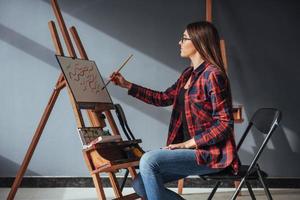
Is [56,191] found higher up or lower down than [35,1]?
lower down

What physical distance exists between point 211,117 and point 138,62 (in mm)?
2166

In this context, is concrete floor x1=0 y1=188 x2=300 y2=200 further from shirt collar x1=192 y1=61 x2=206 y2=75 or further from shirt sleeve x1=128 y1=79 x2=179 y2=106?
shirt collar x1=192 y1=61 x2=206 y2=75

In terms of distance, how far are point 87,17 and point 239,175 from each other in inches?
99.7

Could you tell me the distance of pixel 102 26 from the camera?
4.41m

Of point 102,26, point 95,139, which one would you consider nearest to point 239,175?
point 95,139

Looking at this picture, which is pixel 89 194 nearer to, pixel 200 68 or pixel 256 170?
pixel 256 170

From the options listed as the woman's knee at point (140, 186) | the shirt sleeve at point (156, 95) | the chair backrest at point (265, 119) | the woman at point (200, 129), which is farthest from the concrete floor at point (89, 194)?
the woman at point (200, 129)

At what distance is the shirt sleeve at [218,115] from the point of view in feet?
7.28

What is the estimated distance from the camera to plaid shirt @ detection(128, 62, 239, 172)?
2.23 metres

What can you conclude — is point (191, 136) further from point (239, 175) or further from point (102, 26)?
point (102, 26)

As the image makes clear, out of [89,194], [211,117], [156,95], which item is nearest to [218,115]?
[211,117]

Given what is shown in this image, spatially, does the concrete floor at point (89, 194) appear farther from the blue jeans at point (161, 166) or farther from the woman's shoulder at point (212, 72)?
the woman's shoulder at point (212, 72)

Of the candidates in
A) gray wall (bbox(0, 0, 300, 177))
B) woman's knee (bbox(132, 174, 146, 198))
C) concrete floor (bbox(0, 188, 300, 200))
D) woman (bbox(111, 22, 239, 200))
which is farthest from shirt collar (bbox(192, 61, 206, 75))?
gray wall (bbox(0, 0, 300, 177))

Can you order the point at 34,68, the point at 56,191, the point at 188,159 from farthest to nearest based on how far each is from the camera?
the point at 34,68
the point at 56,191
the point at 188,159
